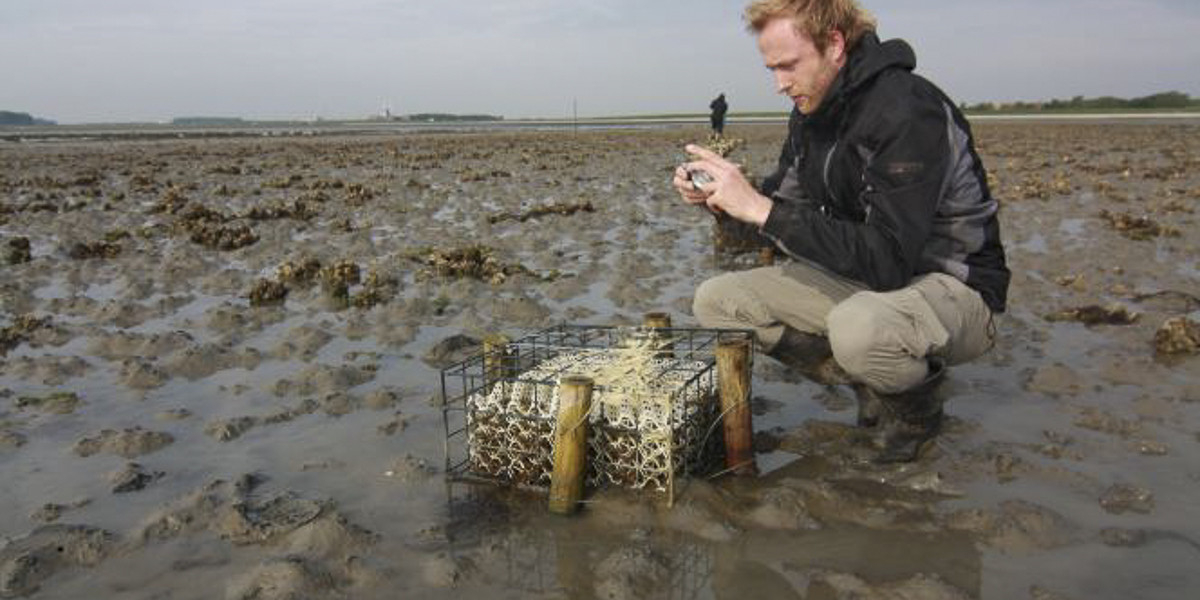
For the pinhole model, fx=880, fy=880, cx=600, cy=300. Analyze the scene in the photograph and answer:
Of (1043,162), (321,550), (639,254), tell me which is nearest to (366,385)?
(321,550)

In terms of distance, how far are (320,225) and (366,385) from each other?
873 cm

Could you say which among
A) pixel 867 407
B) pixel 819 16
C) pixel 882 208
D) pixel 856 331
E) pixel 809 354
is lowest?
pixel 867 407

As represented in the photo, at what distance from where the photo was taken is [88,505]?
4.20 meters

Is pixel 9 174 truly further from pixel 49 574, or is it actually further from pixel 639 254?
pixel 49 574

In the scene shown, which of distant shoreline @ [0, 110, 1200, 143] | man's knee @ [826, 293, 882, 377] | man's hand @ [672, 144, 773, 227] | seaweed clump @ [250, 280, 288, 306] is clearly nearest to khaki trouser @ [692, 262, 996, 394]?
man's knee @ [826, 293, 882, 377]

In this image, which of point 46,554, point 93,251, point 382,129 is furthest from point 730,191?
point 382,129

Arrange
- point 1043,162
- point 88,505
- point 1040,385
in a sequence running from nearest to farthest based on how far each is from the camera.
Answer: point 88,505
point 1040,385
point 1043,162

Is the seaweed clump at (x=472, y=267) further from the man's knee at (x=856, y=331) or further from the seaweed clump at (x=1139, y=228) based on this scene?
the seaweed clump at (x=1139, y=228)

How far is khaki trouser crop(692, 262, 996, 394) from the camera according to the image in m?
4.15

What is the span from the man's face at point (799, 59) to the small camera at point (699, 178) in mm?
644

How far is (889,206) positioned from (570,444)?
5.95 feet

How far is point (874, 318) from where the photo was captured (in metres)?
4.12

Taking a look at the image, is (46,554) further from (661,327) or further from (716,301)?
(716,301)

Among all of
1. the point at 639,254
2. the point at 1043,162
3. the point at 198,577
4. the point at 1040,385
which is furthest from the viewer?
the point at 1043,162
